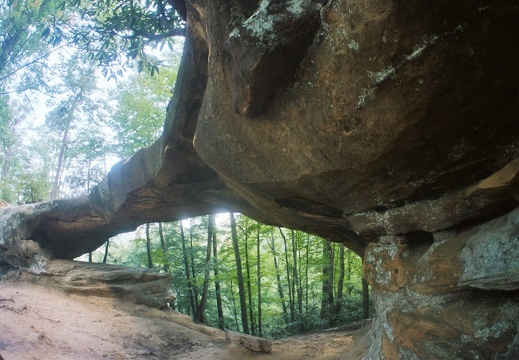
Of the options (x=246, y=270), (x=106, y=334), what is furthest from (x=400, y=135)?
(x=246, y=270)

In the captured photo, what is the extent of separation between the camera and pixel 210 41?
165 inches

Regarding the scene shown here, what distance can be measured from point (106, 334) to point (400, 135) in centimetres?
700

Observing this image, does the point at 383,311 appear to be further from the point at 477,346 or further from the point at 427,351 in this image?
the point at 477,346

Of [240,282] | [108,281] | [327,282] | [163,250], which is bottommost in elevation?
[327,282]

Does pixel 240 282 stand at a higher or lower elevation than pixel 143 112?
lower

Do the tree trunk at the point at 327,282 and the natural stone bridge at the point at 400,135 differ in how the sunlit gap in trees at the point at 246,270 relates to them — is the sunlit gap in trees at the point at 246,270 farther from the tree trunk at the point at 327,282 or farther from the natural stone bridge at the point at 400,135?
the natural stone bridge at the point at 400,135

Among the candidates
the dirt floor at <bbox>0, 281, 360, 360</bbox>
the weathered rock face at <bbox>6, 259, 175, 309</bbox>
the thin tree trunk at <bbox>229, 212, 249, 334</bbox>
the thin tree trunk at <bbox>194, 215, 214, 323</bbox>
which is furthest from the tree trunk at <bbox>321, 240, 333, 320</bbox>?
the weathered rock face at <bbox>6, 259, 175, 309</bbox>

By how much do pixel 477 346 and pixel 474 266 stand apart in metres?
0.62

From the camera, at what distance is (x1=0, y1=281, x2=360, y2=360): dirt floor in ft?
21.3

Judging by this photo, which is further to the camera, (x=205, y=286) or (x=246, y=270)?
(x=246, y=270)

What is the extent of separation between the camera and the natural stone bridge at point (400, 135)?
8.75ft

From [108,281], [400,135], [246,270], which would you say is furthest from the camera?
[246,270]

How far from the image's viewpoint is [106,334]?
7.41m

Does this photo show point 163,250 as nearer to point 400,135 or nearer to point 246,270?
point 246,270
